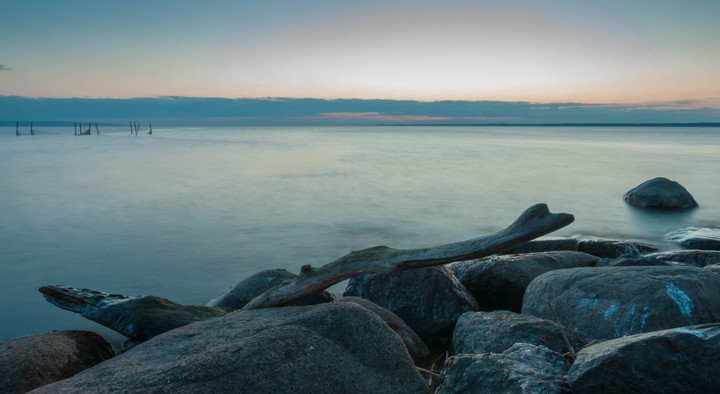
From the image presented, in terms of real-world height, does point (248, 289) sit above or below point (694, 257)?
below

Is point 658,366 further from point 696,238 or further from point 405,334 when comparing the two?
point 696,238

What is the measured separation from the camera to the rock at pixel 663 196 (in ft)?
38.1

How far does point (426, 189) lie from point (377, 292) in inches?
482

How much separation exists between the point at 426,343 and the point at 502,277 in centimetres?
135

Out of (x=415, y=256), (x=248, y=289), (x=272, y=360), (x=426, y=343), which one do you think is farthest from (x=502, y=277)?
(x=272, y=360)

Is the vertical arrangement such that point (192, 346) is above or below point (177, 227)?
above

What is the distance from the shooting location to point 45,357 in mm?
3330

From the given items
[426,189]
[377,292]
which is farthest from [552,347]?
[426,189]

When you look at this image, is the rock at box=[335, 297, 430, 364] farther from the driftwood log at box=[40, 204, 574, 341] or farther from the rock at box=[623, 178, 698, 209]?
the rock at box=[623, 178, 698, 209]

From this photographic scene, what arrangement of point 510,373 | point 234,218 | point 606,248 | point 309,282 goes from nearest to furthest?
point 510,373
point 309,282
point 606,248
point 234,218

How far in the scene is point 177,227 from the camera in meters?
10.5

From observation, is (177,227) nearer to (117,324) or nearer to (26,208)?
(26,208)

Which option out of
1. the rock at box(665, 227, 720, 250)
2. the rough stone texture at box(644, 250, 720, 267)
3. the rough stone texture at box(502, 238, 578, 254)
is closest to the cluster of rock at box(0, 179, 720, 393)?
the rough stone texture at box(644, 250, 720, 267)

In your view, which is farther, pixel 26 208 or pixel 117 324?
pixel 26 208
